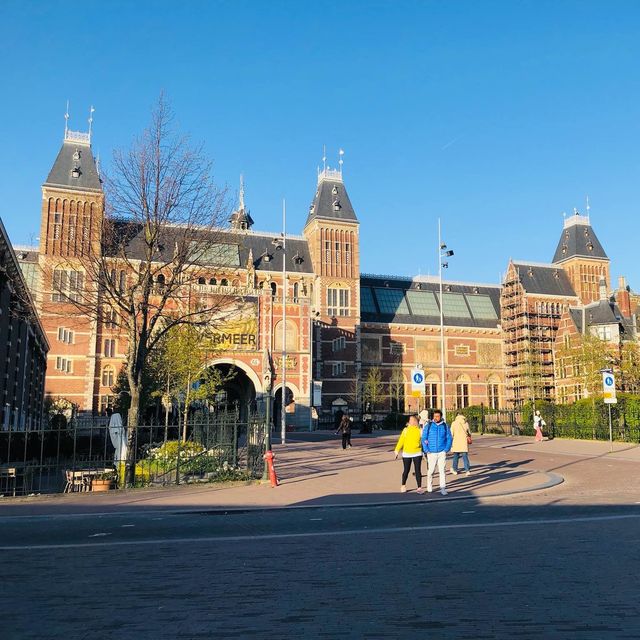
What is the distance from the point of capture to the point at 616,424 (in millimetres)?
31062

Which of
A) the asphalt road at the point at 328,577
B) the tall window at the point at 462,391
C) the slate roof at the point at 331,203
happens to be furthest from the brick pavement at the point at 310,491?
the tall window at the point at 462,391

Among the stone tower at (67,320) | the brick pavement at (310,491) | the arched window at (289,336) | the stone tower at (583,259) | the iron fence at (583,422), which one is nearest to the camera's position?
the brick pavement at (310,491)

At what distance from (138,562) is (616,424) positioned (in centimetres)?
2888

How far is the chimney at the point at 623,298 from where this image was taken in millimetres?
66500

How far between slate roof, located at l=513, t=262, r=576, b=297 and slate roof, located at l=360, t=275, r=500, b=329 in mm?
6563

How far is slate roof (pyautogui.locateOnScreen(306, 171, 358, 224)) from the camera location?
69312mm

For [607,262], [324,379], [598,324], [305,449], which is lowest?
[305,449]

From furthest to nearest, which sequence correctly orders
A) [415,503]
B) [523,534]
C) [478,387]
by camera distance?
[478,387] < [415,503] < [523,534]

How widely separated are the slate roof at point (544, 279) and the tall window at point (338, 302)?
21.7 m

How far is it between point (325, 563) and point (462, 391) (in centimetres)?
6863

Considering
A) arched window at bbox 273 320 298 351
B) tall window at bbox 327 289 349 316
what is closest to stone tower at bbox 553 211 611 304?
tall window at bbox 327 289 349 316

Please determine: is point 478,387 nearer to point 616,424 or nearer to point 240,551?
point 616,424

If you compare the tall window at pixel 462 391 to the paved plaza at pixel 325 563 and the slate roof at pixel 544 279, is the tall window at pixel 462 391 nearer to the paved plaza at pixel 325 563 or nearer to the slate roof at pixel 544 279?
the slate roof at pixel 544 279

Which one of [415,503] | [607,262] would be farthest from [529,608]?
[607,262]
